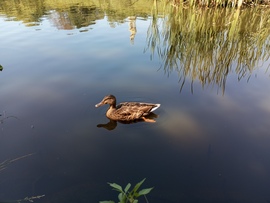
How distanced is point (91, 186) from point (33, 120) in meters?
2.75

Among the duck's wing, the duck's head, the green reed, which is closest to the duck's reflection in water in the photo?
the duck's wing

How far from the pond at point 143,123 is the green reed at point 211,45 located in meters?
0.05

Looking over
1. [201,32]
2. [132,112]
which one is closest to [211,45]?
[201,32]

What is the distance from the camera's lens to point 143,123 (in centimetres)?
618

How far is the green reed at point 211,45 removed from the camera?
8.17 metres

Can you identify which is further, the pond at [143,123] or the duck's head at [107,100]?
the duck's head at [107,100]

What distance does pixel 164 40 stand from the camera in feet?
35.1

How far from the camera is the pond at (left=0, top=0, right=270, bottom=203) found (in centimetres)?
436

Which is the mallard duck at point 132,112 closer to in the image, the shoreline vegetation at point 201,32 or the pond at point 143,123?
the pond at point 143,123

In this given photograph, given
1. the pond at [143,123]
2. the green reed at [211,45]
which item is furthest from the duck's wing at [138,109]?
the green reed at [211,45]

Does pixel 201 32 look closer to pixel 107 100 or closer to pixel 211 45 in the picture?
pixel 211 45

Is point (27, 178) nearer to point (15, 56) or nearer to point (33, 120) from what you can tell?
point (33, 120)

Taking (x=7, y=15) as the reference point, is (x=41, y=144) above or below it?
below

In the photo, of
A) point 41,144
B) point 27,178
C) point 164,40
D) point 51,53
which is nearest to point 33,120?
point 41,144
